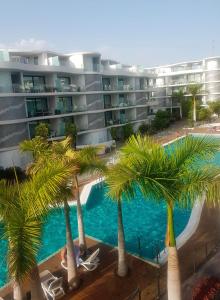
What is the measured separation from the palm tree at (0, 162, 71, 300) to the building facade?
1542cm

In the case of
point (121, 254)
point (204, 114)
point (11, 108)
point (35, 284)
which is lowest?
point (121, 254)

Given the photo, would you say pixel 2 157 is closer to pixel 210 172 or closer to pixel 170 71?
pixel 210 172

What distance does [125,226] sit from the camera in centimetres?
1627

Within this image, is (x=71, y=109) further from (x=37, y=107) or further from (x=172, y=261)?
(x=172, y=261)

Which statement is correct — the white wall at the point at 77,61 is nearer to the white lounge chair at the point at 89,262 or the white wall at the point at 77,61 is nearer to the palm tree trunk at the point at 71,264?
the white lounge chair at the point at 89,262

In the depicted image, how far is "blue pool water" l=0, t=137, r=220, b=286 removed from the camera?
13.9 meters

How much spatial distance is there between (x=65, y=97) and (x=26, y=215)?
31.8m

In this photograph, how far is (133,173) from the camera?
6637 millimetres

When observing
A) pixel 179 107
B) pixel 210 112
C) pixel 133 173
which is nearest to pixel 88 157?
pixel 133 173

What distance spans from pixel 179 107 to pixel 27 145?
54.6 metres

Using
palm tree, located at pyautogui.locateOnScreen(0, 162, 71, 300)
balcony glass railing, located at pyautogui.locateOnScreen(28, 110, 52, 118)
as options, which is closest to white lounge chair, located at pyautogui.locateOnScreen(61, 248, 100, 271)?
palm tree, located at pyautogui.locateOnScreen(0, 162, 71, 300)

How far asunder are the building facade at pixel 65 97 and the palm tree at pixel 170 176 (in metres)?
15.9

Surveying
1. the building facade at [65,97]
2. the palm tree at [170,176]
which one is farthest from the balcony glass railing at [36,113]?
the palm tree at [170,176]

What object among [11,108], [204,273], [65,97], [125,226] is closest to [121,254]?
[204,273]
